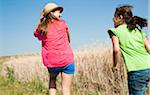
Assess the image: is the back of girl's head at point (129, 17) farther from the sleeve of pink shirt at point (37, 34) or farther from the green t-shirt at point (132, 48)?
the sleeve of pink shirt at point (37, 34)

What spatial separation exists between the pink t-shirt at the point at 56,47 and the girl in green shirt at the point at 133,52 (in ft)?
3.74

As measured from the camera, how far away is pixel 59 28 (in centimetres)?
564

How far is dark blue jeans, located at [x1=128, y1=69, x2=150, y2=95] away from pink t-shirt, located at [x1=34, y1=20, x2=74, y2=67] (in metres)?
1.32

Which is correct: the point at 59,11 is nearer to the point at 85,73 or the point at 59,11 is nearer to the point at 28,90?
the point at 85,73

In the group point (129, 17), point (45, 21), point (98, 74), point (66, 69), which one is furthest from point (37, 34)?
point (98, 74)

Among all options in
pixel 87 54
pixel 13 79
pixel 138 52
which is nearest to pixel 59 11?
pixel 138 52

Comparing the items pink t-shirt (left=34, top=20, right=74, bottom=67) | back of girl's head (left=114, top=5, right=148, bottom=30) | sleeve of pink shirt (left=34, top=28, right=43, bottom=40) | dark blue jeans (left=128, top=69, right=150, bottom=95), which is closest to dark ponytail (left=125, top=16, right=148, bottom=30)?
back of girl's head (left=114, top=5, right=148, bottom=30)

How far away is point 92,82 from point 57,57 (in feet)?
9.05

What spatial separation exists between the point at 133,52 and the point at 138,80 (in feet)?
1.15

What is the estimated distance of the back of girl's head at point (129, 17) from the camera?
15.6 ft

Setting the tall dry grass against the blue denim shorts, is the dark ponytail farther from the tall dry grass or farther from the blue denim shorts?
the tall dry grass

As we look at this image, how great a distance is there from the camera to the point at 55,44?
5.58m

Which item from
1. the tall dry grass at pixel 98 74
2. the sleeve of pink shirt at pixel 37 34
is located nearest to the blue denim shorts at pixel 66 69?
the sleeve of pink shirt at pixel 37 34

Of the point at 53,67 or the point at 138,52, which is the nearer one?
the point at 138,52
